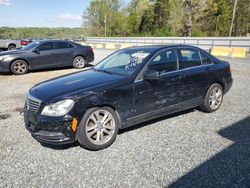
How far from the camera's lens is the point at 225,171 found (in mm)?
3064

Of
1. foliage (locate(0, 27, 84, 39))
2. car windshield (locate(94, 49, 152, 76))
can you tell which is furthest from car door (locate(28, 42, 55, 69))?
foliage (locate(0, 27, 84, 39))

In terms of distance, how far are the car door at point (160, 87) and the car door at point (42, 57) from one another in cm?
754

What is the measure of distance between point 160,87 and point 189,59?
1152 millimetres

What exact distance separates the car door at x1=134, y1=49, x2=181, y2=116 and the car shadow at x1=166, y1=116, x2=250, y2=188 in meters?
1.30

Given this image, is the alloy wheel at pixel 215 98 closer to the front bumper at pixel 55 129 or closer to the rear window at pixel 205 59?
the rear window at pixel 205 59

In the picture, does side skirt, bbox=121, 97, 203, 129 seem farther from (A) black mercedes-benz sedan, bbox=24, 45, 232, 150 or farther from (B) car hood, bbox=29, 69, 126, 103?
(B) car hood, bbox=29, 69, 126, 103

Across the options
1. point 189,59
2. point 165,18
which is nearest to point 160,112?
point 189,59

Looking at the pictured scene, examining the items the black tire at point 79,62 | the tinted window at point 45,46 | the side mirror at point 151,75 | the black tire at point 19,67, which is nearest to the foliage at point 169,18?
the black tire at point 79,62

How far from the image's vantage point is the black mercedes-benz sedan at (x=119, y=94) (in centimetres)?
342

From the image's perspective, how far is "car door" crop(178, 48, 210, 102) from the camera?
470 cm

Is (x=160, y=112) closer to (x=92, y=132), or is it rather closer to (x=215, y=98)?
(x=92, y=132)

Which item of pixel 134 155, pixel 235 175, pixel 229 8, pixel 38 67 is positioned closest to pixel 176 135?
pixel 134 155

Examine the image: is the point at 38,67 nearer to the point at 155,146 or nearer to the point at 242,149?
the point at 155,146

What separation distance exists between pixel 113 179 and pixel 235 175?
1.53 metres
